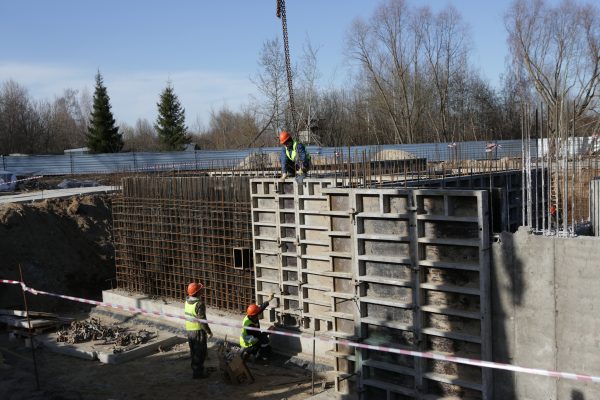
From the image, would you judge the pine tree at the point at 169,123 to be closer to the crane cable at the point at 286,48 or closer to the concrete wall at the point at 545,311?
the crane cable at the point at 286,48

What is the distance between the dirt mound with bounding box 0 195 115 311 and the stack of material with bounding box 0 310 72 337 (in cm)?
145

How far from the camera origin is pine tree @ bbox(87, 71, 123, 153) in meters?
45.4

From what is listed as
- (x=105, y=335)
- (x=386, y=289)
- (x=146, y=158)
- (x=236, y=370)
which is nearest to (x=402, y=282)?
(x=386, y=289)

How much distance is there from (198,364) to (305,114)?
93.2 feet

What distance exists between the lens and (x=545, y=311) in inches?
260

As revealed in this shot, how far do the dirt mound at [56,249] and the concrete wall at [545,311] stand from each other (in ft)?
40.4

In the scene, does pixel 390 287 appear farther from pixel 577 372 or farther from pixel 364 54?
pixel 364 54

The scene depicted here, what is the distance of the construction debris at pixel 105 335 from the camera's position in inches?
456

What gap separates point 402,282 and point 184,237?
6.87 metres

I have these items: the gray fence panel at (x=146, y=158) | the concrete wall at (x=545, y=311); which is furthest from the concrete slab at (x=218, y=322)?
the gray fence panel at (x=146, y=158)

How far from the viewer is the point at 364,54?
1613 inches

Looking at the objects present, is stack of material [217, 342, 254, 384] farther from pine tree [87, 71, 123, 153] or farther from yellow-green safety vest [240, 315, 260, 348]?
pine tree [87, 71, 123, 153]

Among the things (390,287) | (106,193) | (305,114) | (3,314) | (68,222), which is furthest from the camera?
(305,114)

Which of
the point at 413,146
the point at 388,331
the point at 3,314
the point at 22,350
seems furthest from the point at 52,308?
the point at 413,146
